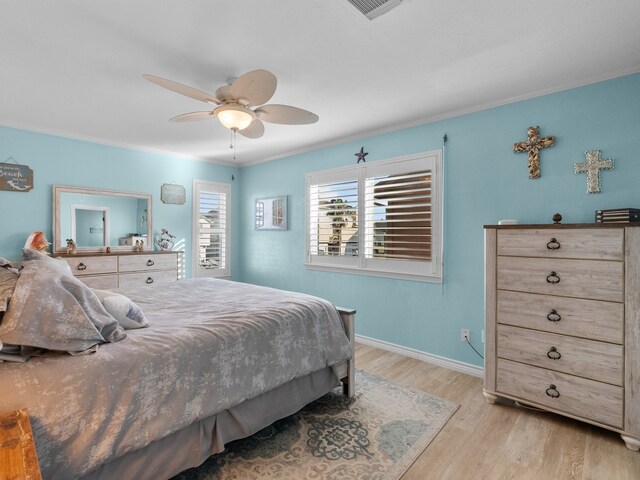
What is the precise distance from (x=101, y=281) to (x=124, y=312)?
2.34 metres

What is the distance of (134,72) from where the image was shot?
2.31 meters

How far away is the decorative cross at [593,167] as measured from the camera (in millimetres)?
2348

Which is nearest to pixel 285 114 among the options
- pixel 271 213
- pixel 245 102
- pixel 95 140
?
pixel 245 102

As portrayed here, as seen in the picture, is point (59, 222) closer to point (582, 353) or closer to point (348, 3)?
point (348, 3)

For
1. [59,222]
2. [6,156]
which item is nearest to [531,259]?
[59,222]

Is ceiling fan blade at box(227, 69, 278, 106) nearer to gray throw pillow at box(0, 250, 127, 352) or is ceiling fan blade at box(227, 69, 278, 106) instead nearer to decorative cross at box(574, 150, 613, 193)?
gray throw pillow at box(0, 250, 127, 352)

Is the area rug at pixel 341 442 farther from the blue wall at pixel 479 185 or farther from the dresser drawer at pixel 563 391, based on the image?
the blue wall at pixel 479 185

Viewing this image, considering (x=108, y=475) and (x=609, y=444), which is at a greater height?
(x=108, y=475)

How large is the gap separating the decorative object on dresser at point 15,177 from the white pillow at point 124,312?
260cm

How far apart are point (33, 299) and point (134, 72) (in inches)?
68.6

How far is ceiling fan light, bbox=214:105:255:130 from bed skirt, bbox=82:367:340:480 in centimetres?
178

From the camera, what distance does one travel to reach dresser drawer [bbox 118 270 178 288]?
379 centimetres

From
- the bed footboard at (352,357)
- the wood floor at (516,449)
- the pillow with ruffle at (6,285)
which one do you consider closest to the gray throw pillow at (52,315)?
the pillow with ruffle at (6,285)

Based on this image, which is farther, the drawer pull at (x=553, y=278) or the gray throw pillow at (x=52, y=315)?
the drawer pull at (x=553, y=278)
